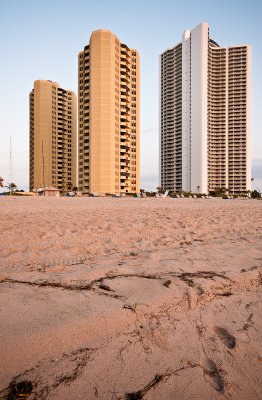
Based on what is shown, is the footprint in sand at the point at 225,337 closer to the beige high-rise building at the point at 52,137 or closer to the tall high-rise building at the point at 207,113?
the tall high-rise building at the point at 207,113

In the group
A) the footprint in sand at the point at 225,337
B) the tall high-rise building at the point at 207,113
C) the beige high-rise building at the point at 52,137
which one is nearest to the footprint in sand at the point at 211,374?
the footprint in sand at the point at 225,337

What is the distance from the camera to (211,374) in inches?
51.1

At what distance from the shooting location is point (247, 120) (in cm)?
9762

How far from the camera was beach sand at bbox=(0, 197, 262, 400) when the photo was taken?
1219mm

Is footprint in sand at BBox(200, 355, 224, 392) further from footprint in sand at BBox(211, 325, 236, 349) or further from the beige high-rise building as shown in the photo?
the beige high-rise building

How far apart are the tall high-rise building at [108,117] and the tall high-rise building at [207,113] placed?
34154 millimetres

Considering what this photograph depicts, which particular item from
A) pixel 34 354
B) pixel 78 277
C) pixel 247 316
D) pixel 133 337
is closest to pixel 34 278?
pixel 78 277

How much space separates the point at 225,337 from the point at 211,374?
0.39 m

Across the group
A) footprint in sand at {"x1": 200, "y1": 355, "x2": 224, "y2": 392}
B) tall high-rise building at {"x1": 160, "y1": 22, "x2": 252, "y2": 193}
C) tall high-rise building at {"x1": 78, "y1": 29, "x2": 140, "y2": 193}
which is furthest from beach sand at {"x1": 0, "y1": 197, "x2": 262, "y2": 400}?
tall high-rise building at {"x1": 160, "y1": 22, "x2": 252, "y2": 193}

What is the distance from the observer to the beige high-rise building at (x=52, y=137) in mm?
90887

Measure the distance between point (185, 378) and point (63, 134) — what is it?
103246mm

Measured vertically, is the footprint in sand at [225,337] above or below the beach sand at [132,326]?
below

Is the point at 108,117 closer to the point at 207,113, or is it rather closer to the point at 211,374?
the point at 207,113

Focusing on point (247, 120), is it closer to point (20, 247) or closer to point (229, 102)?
point (229, 102)
